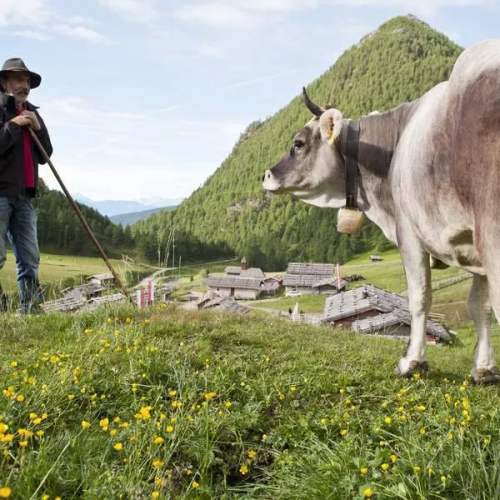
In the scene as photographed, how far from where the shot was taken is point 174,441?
3.44 m

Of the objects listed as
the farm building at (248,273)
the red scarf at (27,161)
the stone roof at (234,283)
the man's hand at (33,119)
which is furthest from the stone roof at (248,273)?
the man's hand at (33,119)

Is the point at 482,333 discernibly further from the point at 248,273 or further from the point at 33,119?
the point at 248,273

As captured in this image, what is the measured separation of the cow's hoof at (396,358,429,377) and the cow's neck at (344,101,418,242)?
1371mm

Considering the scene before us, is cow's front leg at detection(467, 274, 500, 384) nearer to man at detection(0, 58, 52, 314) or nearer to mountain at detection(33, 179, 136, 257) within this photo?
man at detection(0, 58, 52, 314)

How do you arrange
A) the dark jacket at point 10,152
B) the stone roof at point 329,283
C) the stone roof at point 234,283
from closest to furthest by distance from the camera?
the dark jacket at point 10,152 < the stone roof at point 329,283 < the stone roof at point 234,283

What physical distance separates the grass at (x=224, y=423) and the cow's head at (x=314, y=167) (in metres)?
1.90

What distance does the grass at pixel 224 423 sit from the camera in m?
2.84

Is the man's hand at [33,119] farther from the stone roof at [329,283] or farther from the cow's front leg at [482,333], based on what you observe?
the stone roof at [329,283]

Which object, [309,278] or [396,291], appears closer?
[396,291]

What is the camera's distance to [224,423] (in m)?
3.80

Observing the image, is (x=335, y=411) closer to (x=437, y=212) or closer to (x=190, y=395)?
(x=190, y=395)

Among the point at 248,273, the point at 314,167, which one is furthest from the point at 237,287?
the point at 314,167

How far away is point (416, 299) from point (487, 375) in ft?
3.51

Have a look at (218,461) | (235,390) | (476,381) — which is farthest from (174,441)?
(476,381)
